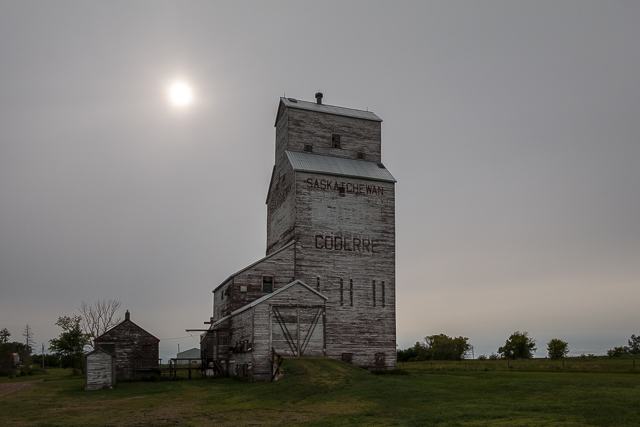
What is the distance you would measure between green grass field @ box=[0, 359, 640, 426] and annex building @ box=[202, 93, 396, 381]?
31.0 ft

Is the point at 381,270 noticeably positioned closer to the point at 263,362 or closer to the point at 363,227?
the point at 363,227

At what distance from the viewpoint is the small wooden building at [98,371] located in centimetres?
3119

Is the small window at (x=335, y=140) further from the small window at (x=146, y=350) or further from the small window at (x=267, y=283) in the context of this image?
the small window at (x=146, y=350)

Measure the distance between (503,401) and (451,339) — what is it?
58162 millimetres

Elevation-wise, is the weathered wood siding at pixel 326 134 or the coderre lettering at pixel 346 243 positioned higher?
the weathered wood siding at pixel 326 134

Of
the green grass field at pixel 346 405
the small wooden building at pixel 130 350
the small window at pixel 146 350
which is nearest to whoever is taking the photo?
the green grass field at pixel 346 405

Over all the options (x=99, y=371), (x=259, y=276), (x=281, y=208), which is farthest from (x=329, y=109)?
(x=99, y=371)

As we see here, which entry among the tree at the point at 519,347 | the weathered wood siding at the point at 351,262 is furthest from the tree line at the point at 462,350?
the weathered wood siding at the point at 351,262

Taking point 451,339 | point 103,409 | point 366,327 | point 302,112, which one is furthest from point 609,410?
point 451,339

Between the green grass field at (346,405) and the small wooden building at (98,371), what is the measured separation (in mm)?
4183

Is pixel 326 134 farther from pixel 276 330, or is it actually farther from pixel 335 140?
pixel 276 330

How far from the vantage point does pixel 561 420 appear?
13.9m

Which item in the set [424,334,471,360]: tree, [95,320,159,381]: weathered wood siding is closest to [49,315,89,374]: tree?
[95,320,159,381]: weathered wood siding

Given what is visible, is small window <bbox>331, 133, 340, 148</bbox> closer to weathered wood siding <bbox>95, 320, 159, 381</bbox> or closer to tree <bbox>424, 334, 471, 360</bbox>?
weathered wood siding <bbox>95, 320, 159, 381</bbox>
